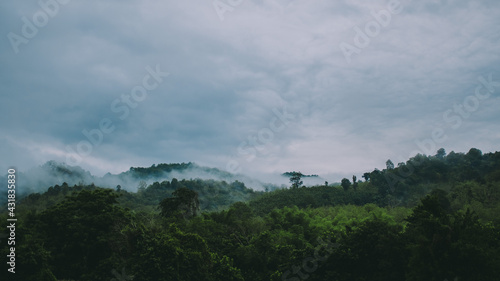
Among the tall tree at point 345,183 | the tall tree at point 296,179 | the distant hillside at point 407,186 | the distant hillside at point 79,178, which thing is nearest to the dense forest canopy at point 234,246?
the distant hillside at point 407,186

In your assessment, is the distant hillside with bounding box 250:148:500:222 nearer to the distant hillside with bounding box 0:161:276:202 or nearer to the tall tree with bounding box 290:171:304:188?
the tall tree with bounding box 290:171:304:188

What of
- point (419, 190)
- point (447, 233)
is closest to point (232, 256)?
point (447, 233)

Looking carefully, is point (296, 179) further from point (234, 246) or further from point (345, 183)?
point (234, 246)

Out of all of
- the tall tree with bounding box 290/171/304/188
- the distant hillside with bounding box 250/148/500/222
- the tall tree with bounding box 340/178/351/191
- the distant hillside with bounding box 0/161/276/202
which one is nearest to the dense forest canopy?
the distant hillside with bounding box 250/148/500/222

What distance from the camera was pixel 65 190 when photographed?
318 ft

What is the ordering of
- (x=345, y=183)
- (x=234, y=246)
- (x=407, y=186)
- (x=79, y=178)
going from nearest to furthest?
(x=234, y=246), (x=407, y=186), (x=345, y=183), (x=79, y=178)

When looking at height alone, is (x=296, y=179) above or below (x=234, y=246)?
above

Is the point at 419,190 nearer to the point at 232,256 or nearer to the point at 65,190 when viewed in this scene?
the point at 232,256

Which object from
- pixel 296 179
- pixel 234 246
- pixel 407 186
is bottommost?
pixel 234 246

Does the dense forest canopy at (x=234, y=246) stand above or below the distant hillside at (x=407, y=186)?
below

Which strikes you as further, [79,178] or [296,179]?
[79,178]

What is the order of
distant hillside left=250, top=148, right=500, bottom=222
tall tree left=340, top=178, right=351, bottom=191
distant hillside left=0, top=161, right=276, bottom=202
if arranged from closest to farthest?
distant hillside left=250, top=148, right=500, bottom=222 → tall tree left=340, top=178, right=351, bottom=191 → distant hillside left=0, top=161, right=276, bottom=202

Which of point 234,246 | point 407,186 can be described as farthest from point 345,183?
point 234,246

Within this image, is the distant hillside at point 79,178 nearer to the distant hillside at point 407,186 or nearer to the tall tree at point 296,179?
the tall tree at point 296,179
